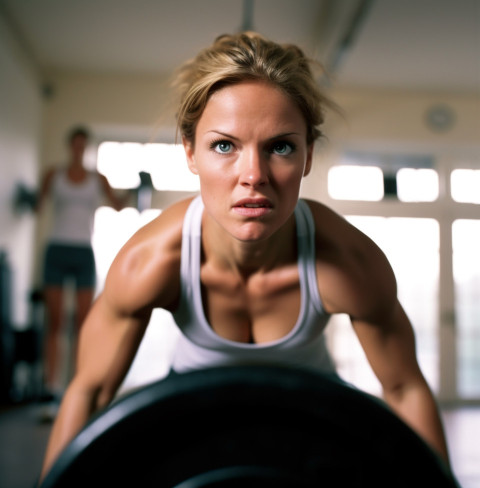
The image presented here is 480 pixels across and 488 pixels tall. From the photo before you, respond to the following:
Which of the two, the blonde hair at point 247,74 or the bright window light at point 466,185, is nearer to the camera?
the blonde hair at point 247,74

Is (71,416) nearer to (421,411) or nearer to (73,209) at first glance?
(421,411)

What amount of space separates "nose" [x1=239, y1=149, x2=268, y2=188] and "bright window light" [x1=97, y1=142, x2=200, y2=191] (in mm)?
3390

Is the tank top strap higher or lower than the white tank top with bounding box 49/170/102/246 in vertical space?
lower

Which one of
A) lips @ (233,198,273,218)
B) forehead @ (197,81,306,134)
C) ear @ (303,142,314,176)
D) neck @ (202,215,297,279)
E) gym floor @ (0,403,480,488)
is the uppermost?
forehead @ (197,81,306,134)

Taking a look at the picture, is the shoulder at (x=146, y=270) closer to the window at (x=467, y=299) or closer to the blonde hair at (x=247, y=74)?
the blonde hair at (x=247, y=74)

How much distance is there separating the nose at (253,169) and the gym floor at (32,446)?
135 cm

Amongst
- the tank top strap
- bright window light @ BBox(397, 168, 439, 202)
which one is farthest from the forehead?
bright window light @ BBox(397, 168, 439, 202)

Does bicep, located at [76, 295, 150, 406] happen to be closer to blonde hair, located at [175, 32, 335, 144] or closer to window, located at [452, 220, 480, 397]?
blonde hair, located at [175, 32, 335, 144]

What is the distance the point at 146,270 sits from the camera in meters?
0.82

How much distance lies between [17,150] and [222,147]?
3106 millimetres

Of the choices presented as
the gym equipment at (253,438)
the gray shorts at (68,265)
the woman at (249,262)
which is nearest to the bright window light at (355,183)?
the gray shorts at (68,265)

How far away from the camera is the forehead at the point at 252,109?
0.66 meters

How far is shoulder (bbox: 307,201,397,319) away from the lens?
821 mm

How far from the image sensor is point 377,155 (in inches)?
174
